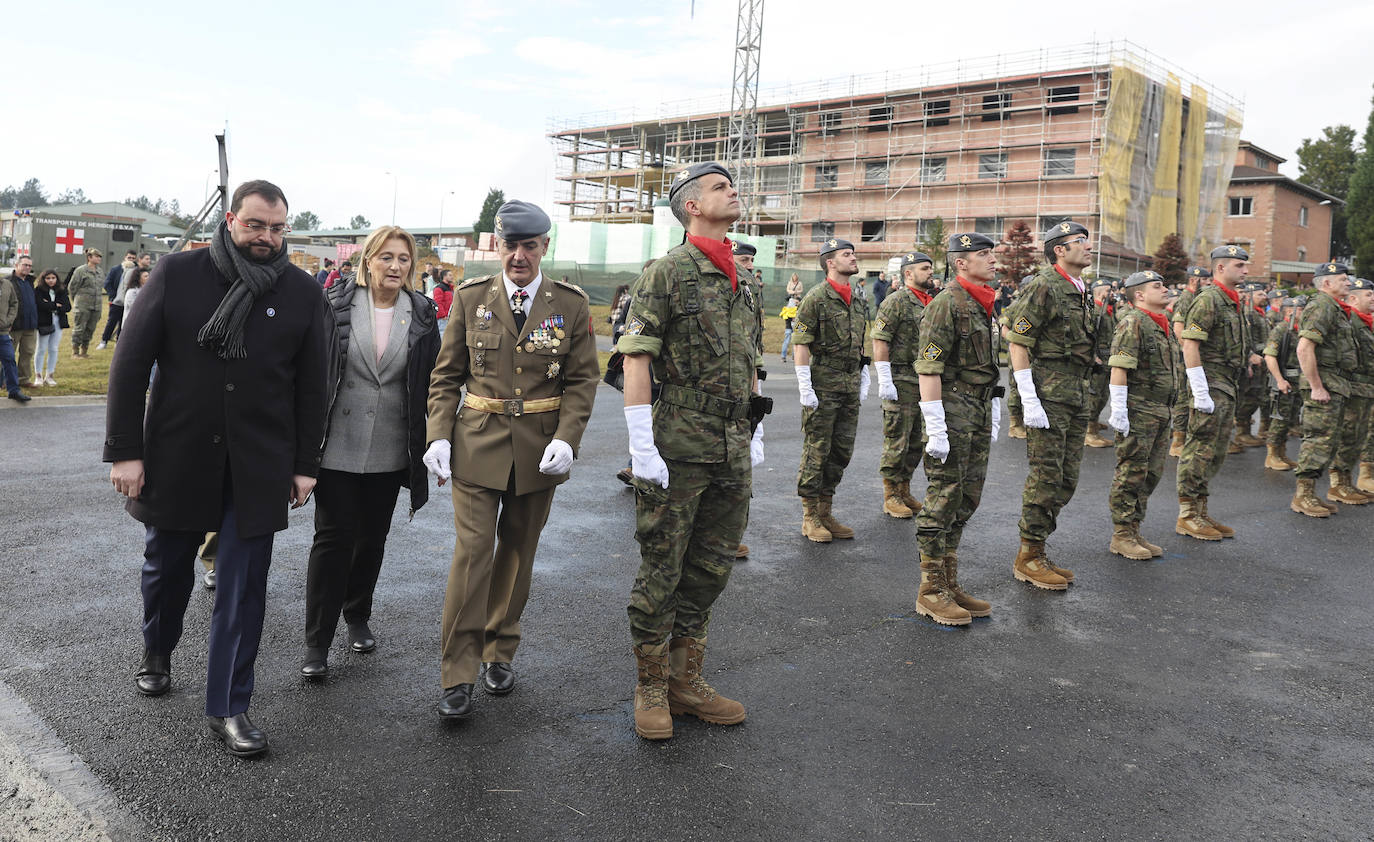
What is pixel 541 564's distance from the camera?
6277 millimetres

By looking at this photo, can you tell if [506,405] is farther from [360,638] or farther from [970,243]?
[970,243]

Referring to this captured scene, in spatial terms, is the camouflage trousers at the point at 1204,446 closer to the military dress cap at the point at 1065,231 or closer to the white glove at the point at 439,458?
the military dress cap at the point at 1065,231

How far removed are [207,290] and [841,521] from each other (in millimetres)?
5504

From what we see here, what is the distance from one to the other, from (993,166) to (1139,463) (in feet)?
162

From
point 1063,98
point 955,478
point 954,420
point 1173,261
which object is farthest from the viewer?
point 1063,98

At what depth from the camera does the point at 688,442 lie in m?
3.88

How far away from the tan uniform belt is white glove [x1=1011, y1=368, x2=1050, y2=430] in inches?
132

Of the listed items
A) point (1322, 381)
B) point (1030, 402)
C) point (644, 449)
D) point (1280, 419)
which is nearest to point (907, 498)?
point (1030, 402)

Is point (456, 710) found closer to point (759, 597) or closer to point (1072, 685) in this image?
point (759, 597)

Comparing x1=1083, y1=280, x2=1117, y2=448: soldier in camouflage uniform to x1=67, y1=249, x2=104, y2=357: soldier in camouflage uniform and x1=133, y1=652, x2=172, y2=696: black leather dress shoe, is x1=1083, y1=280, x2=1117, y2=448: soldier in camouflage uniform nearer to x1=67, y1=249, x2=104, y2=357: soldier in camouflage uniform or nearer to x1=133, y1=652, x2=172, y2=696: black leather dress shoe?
x1=133, y1=652, x2=172, y2=696: black leather dress shoe

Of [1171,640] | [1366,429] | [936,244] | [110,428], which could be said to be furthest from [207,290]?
[936,244]

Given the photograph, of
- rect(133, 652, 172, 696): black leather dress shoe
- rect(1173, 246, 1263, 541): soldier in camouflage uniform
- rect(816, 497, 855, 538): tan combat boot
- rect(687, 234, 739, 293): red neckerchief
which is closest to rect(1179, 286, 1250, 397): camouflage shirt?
rect(1173, 246, 1263, 541): soldier in camouflage uniform

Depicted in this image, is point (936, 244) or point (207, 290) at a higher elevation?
Result: point (936, 244)

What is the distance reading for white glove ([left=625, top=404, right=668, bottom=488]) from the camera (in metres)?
3.76
